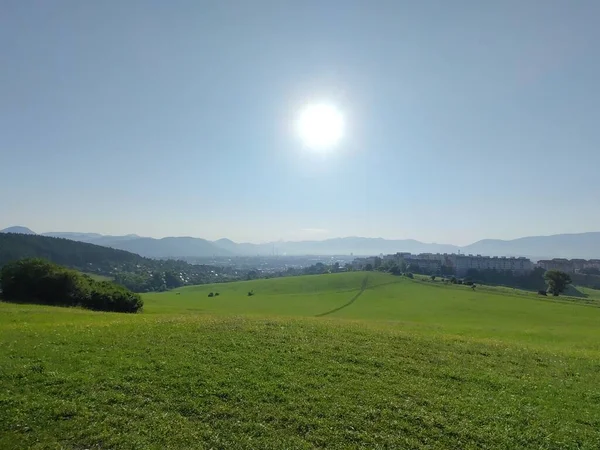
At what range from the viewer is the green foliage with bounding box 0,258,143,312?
140 ft

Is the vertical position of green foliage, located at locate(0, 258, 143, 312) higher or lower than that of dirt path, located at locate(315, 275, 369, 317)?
higher

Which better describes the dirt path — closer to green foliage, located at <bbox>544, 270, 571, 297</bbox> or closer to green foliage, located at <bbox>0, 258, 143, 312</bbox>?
green foliage, located at <bbox>0, 258, 143, 312</bbox>

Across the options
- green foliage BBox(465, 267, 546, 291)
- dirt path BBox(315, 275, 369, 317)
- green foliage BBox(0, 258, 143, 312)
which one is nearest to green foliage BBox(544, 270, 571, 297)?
green foliage BBox(465, 267, 546, 291)

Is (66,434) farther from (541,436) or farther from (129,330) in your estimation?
(541,436)

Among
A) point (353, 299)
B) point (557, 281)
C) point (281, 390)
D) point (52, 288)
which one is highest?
point (557, 281)

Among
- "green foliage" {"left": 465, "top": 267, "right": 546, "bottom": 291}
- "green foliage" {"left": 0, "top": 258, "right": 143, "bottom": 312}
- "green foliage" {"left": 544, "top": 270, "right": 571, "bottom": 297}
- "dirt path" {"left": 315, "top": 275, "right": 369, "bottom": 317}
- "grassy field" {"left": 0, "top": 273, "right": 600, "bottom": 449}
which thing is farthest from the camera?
"green foliage" {"left": 465, "top": 267, "right": 546, "bottom": 291}

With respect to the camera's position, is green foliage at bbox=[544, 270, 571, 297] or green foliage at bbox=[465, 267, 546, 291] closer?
green foliage at bbox=[544, 270, 571, 297]

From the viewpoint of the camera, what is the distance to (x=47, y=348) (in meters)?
15.7

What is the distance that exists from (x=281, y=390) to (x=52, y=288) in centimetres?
4220

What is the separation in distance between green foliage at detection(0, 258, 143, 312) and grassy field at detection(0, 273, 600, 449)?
24649mm

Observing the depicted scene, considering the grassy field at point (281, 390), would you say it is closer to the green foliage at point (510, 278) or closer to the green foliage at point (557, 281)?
the green foliage at point (557, 281)

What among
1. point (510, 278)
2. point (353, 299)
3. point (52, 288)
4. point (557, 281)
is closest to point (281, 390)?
point (52, 288)

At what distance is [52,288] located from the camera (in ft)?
143

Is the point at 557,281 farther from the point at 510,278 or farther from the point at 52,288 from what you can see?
the point at 52,288
